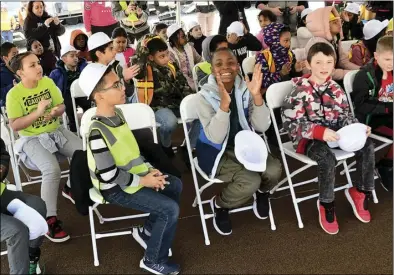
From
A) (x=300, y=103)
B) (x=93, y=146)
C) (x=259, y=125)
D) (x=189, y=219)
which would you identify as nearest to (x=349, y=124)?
(x=300, y=103)

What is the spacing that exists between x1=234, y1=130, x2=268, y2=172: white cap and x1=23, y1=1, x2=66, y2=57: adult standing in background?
3.44 m

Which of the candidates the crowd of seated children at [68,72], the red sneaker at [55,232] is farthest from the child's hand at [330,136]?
the crowd of seated children at [68,72]

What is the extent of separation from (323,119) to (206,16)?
437 centimetres

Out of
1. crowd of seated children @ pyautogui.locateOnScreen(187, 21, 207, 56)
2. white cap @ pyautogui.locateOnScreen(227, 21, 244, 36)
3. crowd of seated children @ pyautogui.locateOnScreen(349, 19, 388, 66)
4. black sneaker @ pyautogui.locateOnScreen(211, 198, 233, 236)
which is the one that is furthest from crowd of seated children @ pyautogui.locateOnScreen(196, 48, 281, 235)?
crowd of seated children @ pyautogui.locateOnScreen(187, 21, 207, 56)

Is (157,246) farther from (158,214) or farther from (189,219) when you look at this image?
(189,219)

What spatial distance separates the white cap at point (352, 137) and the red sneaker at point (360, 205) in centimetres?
42

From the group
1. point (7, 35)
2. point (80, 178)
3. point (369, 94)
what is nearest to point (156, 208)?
point (80, 178)

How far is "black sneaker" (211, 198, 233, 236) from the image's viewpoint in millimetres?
2826

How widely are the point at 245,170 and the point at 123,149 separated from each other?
777 mm

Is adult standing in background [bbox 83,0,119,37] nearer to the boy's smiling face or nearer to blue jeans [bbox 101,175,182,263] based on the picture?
the boy's smiling face

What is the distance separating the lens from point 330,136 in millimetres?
2709

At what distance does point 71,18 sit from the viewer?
9234 mm

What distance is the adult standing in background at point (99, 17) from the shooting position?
550cm

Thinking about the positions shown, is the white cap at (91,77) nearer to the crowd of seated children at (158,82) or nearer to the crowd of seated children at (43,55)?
the crowd of seated children at (158,82)
